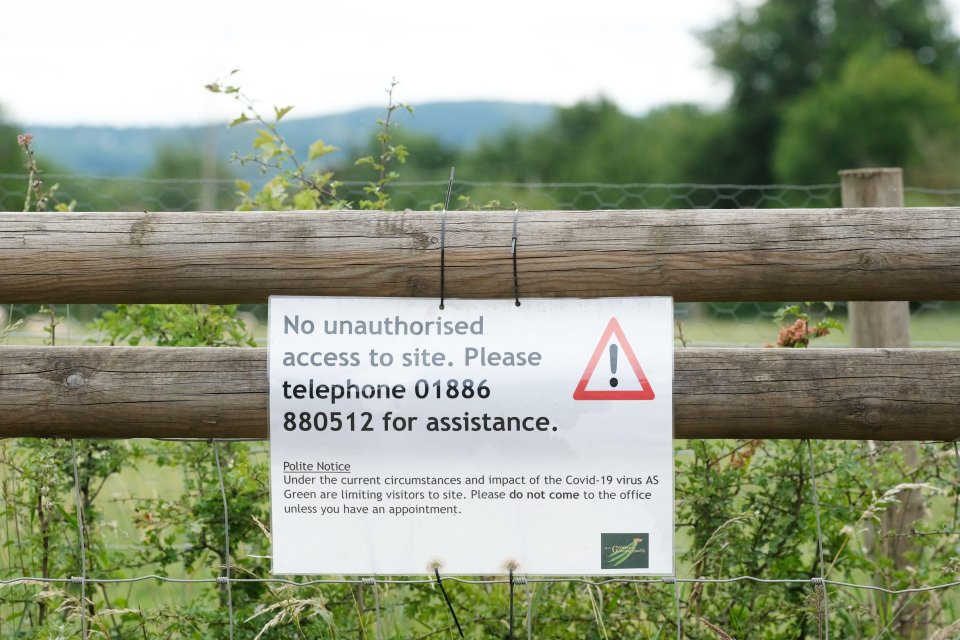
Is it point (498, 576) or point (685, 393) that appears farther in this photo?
point (498, 576)

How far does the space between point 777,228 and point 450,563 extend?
112 centimetres

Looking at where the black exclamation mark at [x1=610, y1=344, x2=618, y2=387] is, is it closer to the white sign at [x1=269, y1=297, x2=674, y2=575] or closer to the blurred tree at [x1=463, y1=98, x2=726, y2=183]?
the white sign at [x1=269, y1=297, x2=674, y2=575]

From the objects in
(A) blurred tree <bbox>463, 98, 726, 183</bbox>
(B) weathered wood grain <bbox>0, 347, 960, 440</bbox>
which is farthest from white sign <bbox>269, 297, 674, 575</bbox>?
(A) blurred tree <bbox>463, 98, 726, 183</bbox>

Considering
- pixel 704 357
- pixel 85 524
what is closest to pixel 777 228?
pixel 704 357

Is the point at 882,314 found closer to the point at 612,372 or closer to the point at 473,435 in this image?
the point at 612,372

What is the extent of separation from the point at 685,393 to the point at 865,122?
50.4 m

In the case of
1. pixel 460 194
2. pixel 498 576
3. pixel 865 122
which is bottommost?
pixel 498 576

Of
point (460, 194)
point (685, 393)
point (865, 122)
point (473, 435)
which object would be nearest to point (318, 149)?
point (460, 194)

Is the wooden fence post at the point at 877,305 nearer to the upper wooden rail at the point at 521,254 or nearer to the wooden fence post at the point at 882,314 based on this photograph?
the wooden fence post at the point at 882,314

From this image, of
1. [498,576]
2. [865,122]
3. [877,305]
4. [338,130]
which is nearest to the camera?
[498,576]

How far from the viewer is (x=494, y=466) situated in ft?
8.88

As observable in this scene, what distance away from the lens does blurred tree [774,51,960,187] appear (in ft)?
160

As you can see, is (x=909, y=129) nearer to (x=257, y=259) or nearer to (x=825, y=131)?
(x=825, y=131)

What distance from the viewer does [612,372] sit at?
2.69m
